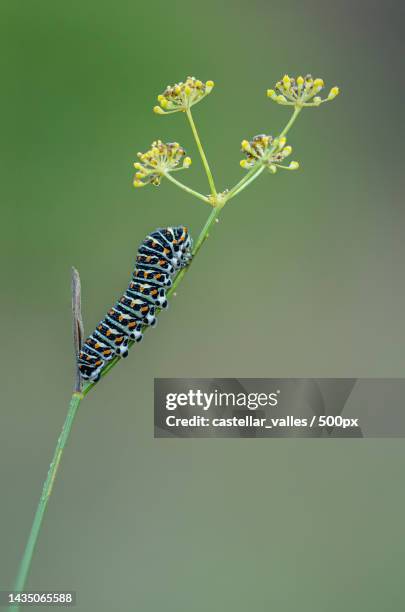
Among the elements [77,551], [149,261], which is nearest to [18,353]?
[77,551]

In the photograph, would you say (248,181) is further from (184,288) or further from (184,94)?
(184,288)

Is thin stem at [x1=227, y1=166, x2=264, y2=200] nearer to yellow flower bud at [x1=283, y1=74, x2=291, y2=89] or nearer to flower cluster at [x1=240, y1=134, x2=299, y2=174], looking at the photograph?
flower cluster at [x1=240, y1=134, x2=299, y2=174]

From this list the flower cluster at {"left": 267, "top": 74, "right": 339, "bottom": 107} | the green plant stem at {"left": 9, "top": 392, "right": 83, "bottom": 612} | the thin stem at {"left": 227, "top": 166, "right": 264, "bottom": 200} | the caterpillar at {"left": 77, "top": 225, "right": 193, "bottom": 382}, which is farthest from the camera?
the caterpillar at {"left": 77, "top": 225, "right": 193, "bottom": 382}

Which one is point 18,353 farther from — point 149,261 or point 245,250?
point 149,261

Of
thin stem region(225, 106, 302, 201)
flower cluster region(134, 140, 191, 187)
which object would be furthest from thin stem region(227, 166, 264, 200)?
flower cluster region(134, 140, 191, 187)

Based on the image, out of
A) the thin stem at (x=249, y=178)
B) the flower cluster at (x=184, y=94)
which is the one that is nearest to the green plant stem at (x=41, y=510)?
the thin stem at (x=249, y=178)

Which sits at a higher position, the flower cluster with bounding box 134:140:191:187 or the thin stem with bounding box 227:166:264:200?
the flower cluster with bounding box 134:140:191:187

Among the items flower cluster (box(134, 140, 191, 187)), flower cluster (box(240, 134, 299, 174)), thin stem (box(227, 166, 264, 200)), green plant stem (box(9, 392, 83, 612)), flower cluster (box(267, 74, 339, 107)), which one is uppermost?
flower cluster (box(267, 74, 339, 107))

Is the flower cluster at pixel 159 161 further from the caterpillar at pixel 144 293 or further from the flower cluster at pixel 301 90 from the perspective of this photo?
the caterpillar at pixel 144 293

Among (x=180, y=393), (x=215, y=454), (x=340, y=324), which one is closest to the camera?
(x=180, y=393)
